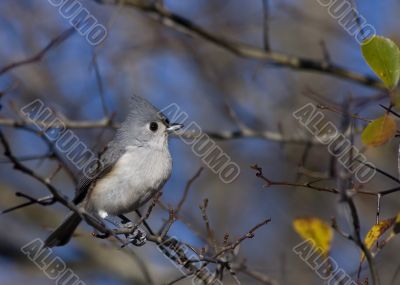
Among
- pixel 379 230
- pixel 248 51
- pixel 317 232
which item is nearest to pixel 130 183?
pixel 248 51

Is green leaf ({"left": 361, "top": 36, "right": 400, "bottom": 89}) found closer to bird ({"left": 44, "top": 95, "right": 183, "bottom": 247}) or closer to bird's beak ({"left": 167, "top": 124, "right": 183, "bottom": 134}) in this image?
bird ({"left": 44, "top": 95, "right": 183, "bottom": 247})

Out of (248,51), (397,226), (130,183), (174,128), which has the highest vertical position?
(248,51)

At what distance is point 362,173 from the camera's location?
3.30m

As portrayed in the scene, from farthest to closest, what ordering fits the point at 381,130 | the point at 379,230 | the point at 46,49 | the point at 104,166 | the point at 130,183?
1. the point at 104,166
2. the point at 130,183
3. the point at 46,49
4. the point at 379,230
5. the point at 381,130

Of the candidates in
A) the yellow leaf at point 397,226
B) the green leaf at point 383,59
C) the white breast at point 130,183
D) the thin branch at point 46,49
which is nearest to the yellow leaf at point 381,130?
the green leaf at point 383,59

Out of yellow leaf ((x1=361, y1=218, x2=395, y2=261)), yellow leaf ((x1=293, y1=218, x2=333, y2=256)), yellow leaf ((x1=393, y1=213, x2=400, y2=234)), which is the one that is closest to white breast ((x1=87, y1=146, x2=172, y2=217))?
yellow leaf ((x1=293, y1=218, x2=333, y2=256))

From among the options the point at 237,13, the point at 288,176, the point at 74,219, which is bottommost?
the point at 74,219

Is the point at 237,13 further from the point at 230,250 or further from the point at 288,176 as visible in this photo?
the point at 230,250

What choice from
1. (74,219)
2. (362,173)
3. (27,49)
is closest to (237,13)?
(27,49)

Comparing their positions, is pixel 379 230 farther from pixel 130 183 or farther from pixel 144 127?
pixel 144 127

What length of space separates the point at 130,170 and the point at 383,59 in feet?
7.01

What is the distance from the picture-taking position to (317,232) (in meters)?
2.81

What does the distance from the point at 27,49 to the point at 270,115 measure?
2750 mm

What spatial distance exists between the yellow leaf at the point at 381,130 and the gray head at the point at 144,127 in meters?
2.21
